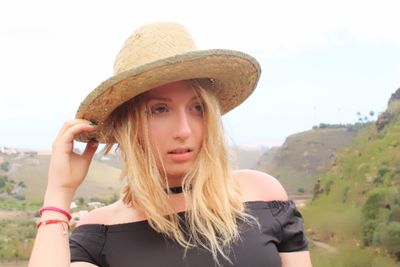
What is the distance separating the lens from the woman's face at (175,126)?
1732 mm

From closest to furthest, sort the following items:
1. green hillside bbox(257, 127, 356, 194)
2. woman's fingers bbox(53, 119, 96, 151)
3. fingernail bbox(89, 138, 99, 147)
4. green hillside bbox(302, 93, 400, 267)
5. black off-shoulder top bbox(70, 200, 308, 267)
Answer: black off-shoulder top bbox(70, 200, 308, 267) < woman's fingers bbox(53, 119, 96, 151) < fingernail bbox(89, 138, 99, 147) < green hillside bbox(302, 93, 400, 267) < green hillside bbox(257, 127, 356, 194)

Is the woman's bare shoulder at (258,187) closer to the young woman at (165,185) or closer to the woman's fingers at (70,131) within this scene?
the young woman at (165,185)

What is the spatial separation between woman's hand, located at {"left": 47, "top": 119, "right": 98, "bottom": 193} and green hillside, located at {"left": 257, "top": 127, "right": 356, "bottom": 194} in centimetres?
4958

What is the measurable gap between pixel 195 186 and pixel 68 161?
1.26ft

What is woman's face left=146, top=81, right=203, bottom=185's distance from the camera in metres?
1.73

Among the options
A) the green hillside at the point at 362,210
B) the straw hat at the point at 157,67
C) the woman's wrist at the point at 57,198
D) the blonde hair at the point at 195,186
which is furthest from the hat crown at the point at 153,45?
the green hillside at the point at 362,210

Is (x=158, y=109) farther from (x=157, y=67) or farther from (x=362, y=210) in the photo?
(x=362, y=210)

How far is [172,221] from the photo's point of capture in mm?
1750

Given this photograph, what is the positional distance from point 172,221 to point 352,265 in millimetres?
19619

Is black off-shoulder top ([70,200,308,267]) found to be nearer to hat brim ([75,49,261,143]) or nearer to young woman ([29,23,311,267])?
young woman ([29,23,311,267])

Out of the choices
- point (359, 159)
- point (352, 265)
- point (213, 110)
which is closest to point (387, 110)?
point (359, 159)

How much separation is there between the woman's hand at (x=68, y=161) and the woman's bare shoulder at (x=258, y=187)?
48 cm

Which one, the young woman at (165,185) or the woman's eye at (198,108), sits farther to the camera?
the woman's eye at (198,108)

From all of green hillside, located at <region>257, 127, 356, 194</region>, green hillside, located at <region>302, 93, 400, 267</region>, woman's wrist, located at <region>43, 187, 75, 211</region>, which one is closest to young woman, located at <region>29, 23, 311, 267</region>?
woman's wrist, located at <region>43, 187, 75, 211</region>
